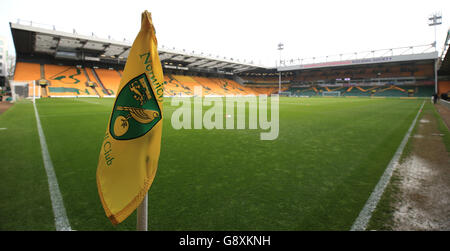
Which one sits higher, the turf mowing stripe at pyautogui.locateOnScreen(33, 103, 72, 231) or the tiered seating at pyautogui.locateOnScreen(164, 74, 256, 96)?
the tiered seating at pyautogui.locateOnScreen(164, 74, 256, 96)

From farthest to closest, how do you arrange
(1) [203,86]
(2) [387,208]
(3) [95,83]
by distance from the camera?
(1) [203,86] → (3) [95,83] → (2) [387,208]

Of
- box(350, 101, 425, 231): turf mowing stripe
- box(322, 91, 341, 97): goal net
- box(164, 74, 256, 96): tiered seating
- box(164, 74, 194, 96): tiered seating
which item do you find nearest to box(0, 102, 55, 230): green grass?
box(350, 101, 425, 231): turf mowing stripe

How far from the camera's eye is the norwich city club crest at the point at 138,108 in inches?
48.9

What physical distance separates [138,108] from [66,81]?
45.1 metres

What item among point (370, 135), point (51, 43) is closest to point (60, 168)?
point (370, 135)

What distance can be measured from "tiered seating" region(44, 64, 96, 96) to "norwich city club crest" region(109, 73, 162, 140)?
133ft

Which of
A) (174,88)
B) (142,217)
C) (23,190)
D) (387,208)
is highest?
(174,88)

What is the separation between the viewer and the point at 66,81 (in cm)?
3678

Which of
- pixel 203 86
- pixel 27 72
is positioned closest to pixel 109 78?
pixel 27 72

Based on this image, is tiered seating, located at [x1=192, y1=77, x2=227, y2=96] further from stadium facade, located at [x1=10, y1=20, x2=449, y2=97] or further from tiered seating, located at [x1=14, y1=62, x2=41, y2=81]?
tiered seating, located at [x1=14, y1=62, x2=41, y2=81]

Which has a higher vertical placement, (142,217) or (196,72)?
(196,72)

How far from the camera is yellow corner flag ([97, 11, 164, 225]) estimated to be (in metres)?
1.25

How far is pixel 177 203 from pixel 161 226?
47 centimetres

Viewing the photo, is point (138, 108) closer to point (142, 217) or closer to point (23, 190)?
point (142, 217)
